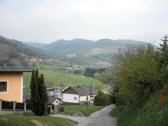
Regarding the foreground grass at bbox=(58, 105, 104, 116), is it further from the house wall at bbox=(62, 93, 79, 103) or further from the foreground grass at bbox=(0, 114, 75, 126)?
the house wall at bbox=(62, 93, 79, 103)

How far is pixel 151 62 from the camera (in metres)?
31.9

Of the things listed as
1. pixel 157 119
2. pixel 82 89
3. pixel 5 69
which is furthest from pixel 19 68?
pixel 82 89

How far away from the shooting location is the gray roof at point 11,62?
37.4m

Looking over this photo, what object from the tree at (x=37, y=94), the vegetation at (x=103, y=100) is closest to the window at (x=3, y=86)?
the tree at (x=37, y=94)

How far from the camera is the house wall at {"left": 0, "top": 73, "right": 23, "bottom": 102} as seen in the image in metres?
38.2

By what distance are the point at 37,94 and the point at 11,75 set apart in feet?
18.5

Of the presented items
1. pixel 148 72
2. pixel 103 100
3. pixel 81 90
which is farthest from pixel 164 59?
pixel 81 90

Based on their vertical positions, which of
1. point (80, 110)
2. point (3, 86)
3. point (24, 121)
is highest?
point (3, 86)

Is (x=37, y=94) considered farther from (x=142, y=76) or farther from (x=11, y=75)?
(x=142, y=76)

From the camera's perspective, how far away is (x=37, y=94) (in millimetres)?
33844

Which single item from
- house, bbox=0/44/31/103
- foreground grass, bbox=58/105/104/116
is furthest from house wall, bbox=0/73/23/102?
foreground grass, bbox=58/105/104/116

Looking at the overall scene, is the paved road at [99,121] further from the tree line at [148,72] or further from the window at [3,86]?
the window at [3,86]

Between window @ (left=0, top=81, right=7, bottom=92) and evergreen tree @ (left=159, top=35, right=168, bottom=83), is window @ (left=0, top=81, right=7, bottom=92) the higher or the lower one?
the lower one

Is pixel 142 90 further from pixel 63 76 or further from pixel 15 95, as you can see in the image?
pixel 63 76
